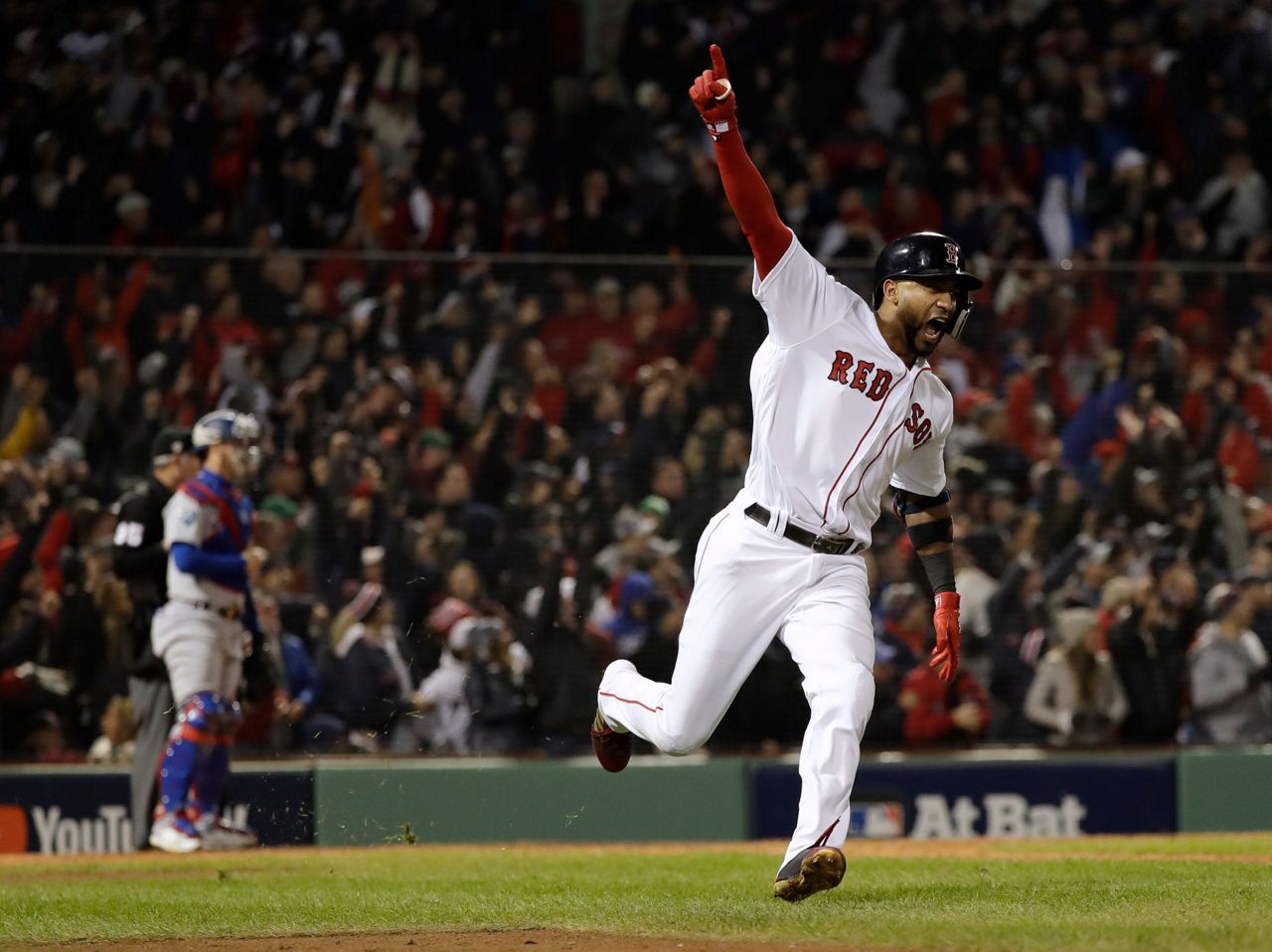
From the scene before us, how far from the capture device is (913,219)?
15.4 meters

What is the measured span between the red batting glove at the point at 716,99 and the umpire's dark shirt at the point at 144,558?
15.1 ft

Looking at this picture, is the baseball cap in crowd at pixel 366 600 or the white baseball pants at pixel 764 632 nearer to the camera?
the white baseball pants at pixel 764 632

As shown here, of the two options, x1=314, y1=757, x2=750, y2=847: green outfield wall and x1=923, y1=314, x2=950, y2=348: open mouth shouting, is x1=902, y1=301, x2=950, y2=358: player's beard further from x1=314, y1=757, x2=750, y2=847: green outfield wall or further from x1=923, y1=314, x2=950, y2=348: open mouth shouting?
x1=314, y1=757, x2=750, y2=847: green outfield wall

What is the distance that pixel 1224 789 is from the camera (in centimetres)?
1113

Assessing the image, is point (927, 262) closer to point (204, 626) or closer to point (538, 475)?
point (204, 626)

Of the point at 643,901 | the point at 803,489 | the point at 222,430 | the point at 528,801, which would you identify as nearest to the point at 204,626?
the point at 222,430

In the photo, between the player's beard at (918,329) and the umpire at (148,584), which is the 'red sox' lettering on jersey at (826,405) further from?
the umpire at (148,584)

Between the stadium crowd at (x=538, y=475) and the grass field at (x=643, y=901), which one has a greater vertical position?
the stadium crowd at (x=538, y=475)

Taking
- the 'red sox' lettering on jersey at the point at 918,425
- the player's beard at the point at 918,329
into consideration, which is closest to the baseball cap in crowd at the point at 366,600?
the 'red sox' lettering on jersey at the point at 918,425

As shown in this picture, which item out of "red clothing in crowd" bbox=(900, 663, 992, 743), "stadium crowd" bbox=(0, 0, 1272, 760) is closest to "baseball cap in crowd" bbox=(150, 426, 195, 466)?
"stadium crowd" bbox=(0, 0, 1272, 760)

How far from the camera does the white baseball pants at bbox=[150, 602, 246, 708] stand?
29.5ft

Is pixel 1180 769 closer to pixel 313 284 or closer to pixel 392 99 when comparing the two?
pixel 313 284

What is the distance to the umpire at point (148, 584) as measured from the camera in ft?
30.3

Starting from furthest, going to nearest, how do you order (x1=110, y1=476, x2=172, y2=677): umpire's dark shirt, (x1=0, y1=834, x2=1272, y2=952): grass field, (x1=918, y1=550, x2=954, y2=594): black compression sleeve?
(x1=110, y1=476, x2=172, y2=677): umpire's dark shirt, (x1=918, y1=550, x2=954, y2=594): black compression sleeve, (x1=0, y1=834, x2=1272, y2=952): grass field
